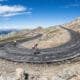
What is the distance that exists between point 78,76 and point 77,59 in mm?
8480

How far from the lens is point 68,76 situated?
3231 cm

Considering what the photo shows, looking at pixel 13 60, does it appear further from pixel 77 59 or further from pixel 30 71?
pixel 77 59

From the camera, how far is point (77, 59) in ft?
132

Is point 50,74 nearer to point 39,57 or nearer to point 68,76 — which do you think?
point 68,76

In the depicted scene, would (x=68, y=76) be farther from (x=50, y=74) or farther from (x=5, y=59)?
(x=5, y=59)

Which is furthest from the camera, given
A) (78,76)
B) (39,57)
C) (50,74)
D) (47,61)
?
(39,57)

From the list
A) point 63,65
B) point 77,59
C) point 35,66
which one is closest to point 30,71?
point 35,66

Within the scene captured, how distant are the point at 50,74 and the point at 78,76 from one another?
14.6 ft

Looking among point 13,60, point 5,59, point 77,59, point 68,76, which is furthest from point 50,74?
point 5,59

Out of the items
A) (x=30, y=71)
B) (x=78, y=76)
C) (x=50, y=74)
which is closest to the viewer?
(x=78, y=76)

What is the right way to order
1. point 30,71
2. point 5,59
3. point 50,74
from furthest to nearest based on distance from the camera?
point 5,59 < point 30,71 < point 50,74

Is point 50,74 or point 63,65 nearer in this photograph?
point 50,74

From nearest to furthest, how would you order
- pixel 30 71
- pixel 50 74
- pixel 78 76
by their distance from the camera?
1. pixel 78 76
2. pixel 50 74
3. pixel 30 71

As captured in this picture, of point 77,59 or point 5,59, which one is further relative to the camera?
point 5,59
